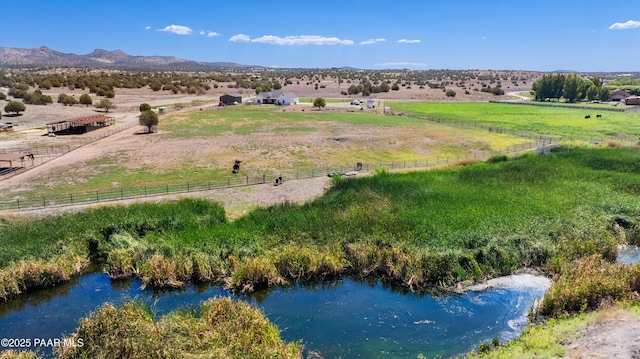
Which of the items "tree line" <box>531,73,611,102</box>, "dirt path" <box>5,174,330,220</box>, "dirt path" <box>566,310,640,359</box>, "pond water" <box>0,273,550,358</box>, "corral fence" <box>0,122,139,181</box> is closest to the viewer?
"dirt path" <box>566,310,640,359</box>

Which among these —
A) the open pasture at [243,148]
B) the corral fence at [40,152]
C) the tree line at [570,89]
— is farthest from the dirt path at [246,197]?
the tree line at [570,89]

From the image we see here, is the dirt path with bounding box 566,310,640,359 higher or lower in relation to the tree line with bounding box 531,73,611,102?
lower

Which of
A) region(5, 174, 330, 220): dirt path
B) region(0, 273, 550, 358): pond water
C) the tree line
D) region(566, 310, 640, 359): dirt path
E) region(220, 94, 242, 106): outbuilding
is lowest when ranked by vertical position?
region(0, 273, 550, 358): pond water

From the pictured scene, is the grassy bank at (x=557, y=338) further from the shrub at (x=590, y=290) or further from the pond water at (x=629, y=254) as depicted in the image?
the pond water at (x=629, y=254)

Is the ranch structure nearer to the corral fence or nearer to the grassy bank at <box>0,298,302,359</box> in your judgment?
the corral fence

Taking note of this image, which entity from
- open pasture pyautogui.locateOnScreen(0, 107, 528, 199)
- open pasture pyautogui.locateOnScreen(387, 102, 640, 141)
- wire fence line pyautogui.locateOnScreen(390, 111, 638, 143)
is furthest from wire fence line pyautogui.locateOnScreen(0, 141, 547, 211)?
open pasture pyautogui.locateOnScreen(387, 102, 640, 141)

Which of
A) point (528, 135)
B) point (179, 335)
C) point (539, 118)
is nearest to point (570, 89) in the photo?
point (539, 118)

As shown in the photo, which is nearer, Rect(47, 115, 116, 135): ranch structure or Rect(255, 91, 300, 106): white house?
Rect(47, 115, 116, 135): ranch structure
